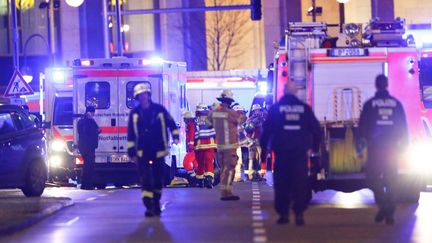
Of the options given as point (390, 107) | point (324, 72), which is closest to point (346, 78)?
point (324, 72)

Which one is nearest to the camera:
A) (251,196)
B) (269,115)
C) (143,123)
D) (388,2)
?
(269,115)

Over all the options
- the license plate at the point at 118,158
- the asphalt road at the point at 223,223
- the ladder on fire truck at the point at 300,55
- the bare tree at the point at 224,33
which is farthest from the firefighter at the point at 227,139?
the bare tree at the point at 224,33

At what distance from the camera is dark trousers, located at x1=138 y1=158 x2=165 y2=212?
1623cm

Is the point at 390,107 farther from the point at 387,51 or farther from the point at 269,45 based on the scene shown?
the point at 269,45

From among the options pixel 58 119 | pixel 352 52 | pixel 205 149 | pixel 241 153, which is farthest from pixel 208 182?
A: pixel 352 52

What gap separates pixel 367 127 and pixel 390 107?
377 mm

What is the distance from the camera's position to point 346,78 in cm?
1797

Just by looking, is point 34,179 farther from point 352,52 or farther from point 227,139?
point 352,52

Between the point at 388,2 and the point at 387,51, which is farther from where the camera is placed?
the point at 388,2

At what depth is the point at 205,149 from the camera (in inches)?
911

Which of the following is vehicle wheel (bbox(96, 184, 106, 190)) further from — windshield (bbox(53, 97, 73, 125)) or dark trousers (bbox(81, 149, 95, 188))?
windshield (bbox(53, 97, 73, 125))

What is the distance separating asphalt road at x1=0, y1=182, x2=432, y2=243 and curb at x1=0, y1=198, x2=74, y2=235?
114 mm

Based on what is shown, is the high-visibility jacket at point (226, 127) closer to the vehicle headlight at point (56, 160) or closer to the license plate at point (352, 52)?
the license plate at point (352, 52)

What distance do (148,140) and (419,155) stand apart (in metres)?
4.00
